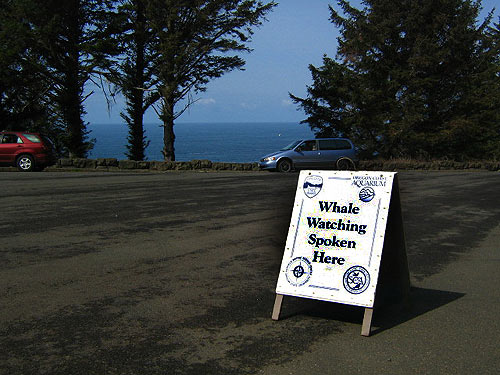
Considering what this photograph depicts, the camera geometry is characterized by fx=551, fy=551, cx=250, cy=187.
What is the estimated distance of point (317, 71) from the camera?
3241 cm

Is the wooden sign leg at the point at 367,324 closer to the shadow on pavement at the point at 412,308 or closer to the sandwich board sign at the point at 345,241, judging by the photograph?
the sandwich board sign at the point at 345,241

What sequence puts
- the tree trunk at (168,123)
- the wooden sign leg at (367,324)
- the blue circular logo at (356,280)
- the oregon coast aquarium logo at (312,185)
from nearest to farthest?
the wooden sign leg at (367,324), the blue circular logo at (356,280), the oregon coast aquarium logo at (312,185), the tree trunk at (168,123)

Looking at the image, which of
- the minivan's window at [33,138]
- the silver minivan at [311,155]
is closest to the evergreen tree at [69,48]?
the minivan's window at [33,138]

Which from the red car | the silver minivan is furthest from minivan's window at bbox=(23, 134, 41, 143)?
the silver minivan

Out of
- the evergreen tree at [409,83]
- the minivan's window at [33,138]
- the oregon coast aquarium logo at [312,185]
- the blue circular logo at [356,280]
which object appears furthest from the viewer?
the evergreen tree at [409,83]

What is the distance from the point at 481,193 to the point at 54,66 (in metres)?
21.8

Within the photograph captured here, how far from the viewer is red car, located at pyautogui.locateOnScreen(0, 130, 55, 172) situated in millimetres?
22156

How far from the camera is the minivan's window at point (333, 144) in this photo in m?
25.6

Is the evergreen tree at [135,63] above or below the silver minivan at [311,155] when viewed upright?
above

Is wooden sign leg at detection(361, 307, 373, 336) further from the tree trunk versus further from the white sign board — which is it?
the tree trunk

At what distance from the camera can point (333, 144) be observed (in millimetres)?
25688

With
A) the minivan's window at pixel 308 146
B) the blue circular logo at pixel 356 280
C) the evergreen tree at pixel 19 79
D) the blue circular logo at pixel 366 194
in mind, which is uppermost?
the evergreen tree at pixel 19 79

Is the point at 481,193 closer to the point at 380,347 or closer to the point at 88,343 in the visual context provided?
the point at 380,347

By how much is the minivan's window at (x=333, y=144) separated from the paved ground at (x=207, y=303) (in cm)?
1499
